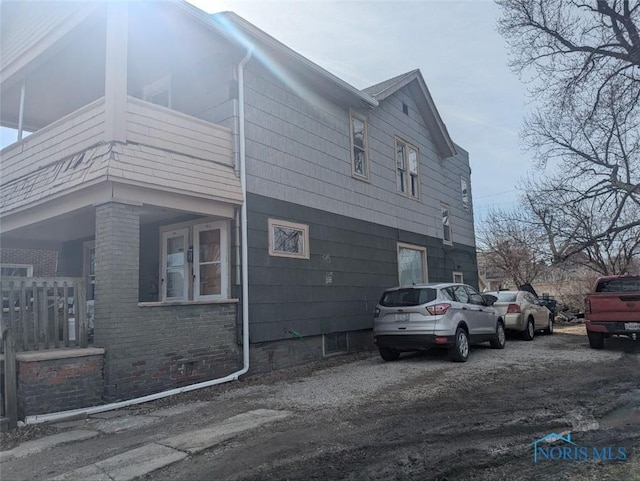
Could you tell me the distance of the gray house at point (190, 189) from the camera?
704 centimetres

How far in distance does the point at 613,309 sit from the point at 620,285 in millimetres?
Result: 851

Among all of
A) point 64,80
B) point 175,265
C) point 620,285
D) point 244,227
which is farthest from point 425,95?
point 64,80

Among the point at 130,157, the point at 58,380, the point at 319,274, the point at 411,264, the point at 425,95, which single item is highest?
the point at 425,95

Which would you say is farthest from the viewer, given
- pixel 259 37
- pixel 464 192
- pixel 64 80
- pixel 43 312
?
pixel 464 192

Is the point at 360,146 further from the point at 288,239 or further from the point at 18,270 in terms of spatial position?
the point at 18,270

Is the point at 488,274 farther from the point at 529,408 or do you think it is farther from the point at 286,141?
the point at 529,408

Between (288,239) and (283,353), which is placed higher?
(288,239)

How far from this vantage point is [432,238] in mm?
16438

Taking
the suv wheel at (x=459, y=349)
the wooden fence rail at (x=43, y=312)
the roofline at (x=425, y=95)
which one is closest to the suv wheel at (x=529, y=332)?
the suv wheel at (x=459, y=349)

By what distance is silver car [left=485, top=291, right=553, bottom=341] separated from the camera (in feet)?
44.2

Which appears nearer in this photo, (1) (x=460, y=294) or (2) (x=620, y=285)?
(1) (x=460, y=294)

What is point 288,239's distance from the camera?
1010cm

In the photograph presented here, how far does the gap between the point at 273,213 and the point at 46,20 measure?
6.03 metres

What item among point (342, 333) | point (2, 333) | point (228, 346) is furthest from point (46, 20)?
point (342, 333)
